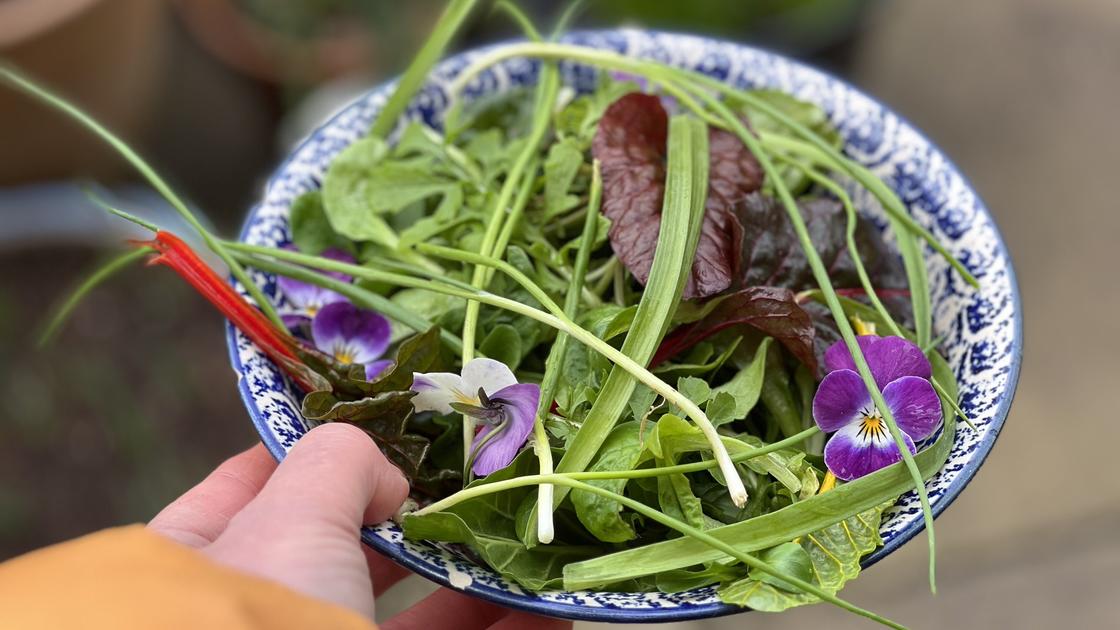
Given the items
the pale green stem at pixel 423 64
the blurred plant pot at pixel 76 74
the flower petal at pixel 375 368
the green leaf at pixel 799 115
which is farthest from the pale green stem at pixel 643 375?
the blurred plant pot at pixel 76 74

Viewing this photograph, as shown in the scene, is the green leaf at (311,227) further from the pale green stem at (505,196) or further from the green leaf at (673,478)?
the green leaf at (673,478)

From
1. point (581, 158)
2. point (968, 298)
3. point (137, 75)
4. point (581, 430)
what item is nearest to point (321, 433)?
point (581, 430)

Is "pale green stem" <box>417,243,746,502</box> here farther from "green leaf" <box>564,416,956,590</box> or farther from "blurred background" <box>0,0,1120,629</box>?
"blurred background" <box>0,0,1120,629</box>

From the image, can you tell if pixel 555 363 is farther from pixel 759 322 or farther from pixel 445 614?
pixel 445 614

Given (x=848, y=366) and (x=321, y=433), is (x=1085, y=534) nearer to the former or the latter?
(x=848, y=366)

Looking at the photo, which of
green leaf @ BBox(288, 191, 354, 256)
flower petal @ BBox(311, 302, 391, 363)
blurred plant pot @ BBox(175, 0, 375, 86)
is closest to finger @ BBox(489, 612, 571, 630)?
flower petal @ BBox(311, 302, 391, 363)
